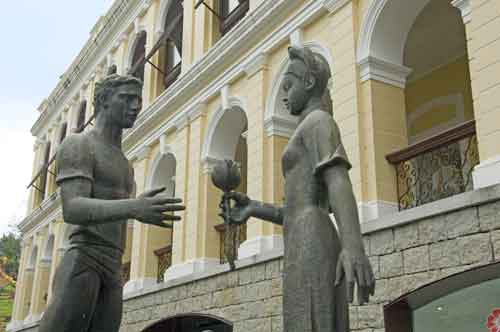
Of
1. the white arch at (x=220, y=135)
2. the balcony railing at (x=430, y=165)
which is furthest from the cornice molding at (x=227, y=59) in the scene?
the balcony railing at (x=430, y=165)

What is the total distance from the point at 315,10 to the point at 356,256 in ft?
28.3

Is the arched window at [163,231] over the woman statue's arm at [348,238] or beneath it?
over

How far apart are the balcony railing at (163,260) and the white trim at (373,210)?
697cm

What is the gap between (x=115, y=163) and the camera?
132 inches

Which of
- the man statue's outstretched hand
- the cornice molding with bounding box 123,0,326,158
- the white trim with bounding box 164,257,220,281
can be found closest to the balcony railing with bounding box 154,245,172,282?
the white trim with bounding box 164,257,220,281

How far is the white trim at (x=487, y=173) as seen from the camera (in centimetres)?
686

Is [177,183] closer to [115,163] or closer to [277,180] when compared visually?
[277,180]

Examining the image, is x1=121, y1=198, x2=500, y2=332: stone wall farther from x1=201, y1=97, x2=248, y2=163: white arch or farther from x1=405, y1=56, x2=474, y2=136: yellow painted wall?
x1=405, y1=56, x2=474, y2=136: yellow painted wall

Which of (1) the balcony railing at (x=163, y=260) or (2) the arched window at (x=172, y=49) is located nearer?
(1) the balcony railing at (x=163, y=260)

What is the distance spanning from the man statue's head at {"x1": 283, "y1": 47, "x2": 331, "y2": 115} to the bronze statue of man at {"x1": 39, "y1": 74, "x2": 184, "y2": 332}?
85 cm

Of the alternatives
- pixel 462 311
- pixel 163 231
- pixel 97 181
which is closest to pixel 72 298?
pixel 97 181

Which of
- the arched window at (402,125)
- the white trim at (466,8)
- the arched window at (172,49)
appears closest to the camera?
the white trim at (466,8)

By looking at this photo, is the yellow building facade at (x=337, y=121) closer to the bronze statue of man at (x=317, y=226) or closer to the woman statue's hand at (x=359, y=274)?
the bronze statue of man at (x=317, y=226)

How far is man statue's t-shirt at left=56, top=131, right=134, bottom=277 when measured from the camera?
3.16m
